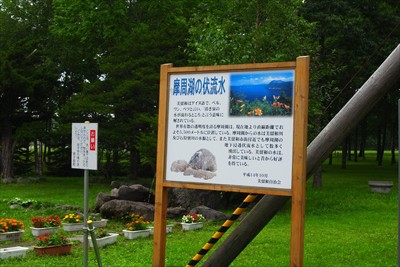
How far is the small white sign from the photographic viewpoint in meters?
8.09

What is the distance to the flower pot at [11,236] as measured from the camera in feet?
42.3

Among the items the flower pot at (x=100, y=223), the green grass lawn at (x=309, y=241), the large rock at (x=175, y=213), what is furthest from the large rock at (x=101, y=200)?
the flower pot at (x=100, y=223)

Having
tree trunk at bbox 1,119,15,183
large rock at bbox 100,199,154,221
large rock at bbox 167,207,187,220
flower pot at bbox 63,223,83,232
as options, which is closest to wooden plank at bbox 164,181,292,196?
flower pot at bbox 63,223,83,232

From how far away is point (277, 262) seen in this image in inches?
395

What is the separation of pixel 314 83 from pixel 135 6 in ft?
52.9

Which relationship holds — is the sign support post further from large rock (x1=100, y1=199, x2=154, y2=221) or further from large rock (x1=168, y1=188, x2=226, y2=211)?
large rock (x1=168, y1=188, x2=226, y2=211)

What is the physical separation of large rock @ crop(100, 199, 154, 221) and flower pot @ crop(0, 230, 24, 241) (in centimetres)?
400

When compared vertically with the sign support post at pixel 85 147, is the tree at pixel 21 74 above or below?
above

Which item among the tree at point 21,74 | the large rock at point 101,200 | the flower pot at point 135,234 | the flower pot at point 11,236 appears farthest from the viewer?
the tree at point 21,74

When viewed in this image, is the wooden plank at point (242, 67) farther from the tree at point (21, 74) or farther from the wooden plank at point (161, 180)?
the tree at point (21, 74)

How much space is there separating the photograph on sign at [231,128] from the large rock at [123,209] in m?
10.2

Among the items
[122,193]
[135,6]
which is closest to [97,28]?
[135,6]

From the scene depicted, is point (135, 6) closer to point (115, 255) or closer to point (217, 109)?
point (115, 255)

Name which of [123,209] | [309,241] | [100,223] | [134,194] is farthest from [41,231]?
[309,241]
